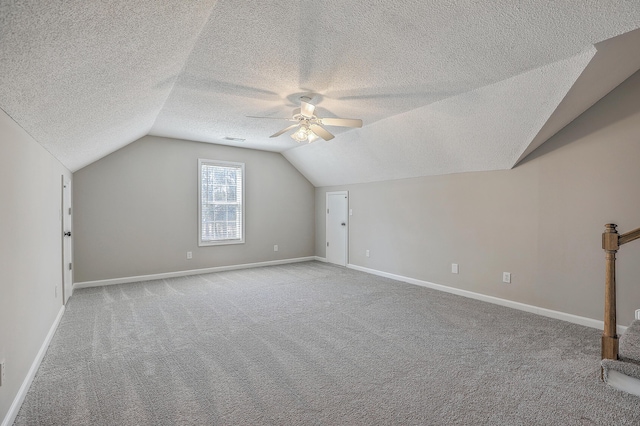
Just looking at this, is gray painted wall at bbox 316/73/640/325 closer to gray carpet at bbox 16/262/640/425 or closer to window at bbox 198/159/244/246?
gray carpet at bbox 16/262/640/425

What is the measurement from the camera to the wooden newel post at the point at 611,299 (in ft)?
8.04

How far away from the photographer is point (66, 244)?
4305 millimetres

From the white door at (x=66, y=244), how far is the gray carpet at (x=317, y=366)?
10.8 inches

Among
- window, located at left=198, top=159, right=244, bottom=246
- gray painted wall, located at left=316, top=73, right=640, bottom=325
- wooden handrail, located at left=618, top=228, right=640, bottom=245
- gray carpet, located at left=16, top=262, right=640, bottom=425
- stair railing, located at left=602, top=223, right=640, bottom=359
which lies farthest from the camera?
window, located at left=198, top=159, right=244, bottom=246

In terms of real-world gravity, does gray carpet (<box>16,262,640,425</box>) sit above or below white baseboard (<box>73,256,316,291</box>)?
below

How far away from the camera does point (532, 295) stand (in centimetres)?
380

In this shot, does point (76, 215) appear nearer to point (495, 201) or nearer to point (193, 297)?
point (193, 297)

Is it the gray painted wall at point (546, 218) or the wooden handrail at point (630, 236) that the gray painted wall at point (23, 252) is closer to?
the wooden handrail at point (630, 236)

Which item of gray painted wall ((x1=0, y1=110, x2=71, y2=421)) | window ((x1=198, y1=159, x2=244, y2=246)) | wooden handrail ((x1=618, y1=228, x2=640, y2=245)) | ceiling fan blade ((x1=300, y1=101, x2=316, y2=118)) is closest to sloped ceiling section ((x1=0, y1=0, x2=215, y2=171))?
gray painted wall ((x1=0, y1=110, x2=71, y2=421))

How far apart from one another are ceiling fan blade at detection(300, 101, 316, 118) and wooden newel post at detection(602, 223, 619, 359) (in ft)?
9.10

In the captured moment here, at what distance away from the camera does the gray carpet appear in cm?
193

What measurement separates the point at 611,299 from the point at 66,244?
606cm

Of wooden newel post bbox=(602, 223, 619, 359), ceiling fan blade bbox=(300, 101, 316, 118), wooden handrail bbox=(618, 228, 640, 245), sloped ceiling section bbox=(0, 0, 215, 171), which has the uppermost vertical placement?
ceiling fan blade bbox=(300, 101, 316, 118)

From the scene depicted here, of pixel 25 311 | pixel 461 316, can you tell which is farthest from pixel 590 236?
pixel 25 311
